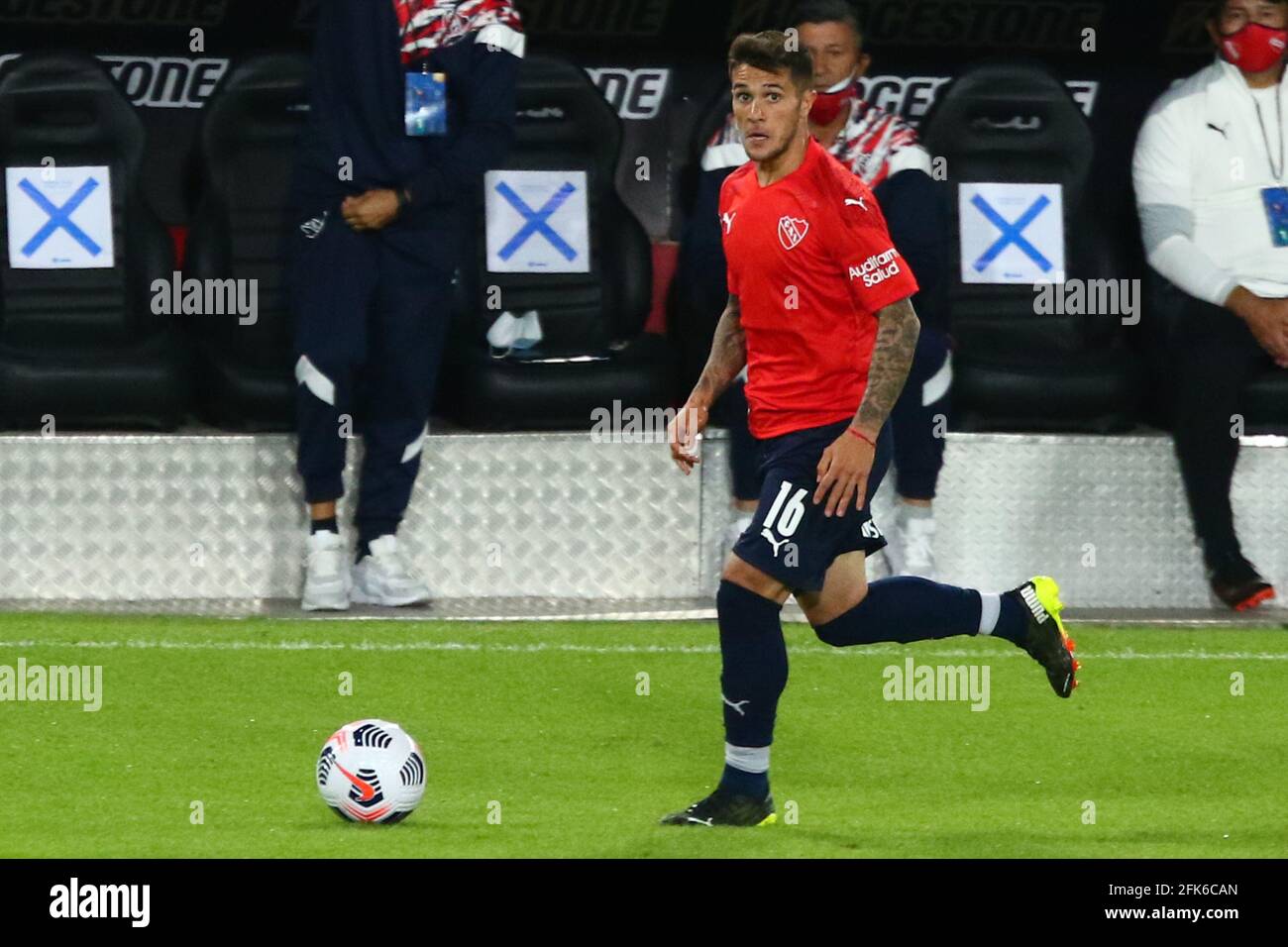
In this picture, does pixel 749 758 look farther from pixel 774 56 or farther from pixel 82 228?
pixel 82 228

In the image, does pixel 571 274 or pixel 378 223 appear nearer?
pixel 378 223

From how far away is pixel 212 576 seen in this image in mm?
8938

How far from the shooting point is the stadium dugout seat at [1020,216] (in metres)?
9.37

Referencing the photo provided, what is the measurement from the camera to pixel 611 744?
280 inches

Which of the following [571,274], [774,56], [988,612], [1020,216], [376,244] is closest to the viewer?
[774,56]

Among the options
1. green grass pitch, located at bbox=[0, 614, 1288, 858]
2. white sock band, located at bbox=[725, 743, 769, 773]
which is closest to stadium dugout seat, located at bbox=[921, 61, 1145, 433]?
green grass pitch, located at bbox=[0, 614, 1288, 858]

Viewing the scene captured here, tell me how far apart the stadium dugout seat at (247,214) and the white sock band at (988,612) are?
323 centimetres

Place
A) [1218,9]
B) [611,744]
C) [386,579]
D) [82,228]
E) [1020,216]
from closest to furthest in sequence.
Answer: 1. [611,744]
2. [386,579]
3. [82,228]
4. [1218,9]
5. [1020,216]

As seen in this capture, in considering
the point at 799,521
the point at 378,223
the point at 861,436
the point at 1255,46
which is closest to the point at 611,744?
the point at 799,521

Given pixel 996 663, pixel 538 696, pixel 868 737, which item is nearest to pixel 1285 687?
pixel 996 663

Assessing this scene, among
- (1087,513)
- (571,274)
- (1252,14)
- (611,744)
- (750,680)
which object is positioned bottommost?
(611,744)

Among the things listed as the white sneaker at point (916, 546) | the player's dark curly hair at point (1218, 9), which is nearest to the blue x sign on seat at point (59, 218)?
the white sneaker at point (916, 546)

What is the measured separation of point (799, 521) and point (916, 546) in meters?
3.17

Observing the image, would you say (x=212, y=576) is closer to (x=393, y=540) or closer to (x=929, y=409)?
(x=393, y=540)
